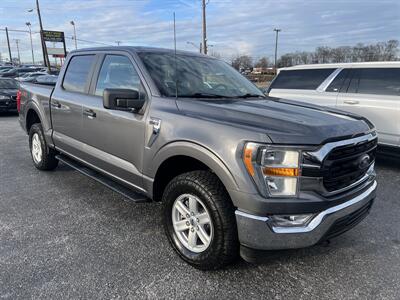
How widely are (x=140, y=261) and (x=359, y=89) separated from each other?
5.19m

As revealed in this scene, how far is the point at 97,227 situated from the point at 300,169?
2275 mm

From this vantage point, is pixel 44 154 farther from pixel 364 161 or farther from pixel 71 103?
pixel 364 161

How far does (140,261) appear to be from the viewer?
301 centimetres

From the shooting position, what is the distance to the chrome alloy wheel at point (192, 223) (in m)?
2.81

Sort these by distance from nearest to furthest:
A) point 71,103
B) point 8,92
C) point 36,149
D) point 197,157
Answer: point 197,157, point 71,103, point 36,149, point 8,92

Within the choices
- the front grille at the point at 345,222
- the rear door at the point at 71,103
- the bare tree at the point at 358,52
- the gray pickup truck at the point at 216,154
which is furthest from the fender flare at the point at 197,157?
the bare tree at the point at 358,52

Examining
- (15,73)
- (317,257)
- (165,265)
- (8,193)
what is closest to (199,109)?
(165,265)

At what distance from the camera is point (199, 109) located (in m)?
2.90

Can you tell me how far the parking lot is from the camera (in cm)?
262

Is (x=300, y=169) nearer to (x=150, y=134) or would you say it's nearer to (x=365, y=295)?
(x=365, y=295)

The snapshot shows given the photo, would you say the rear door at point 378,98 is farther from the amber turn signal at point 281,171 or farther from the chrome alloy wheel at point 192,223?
the chrome alloy wheel at point 192,223

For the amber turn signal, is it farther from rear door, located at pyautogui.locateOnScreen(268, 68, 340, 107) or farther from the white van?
rear door, located at pyautogui.locateOnScreen(268, 68, 340, 107)

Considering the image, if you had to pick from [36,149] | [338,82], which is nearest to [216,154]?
[36,149]

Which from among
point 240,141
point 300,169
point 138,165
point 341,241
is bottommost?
point 341,241
